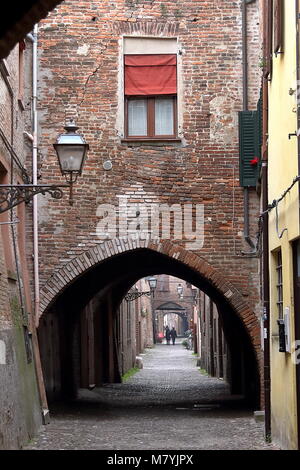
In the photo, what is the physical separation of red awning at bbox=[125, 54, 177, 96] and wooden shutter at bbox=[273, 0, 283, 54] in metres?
4.60

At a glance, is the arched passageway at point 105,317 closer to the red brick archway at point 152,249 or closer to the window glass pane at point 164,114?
the red brick archway at point 152,249

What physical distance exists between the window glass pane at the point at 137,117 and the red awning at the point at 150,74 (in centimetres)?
20

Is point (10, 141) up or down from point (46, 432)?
up

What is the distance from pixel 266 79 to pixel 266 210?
1.81 meters

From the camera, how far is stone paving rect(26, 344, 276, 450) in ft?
38.4

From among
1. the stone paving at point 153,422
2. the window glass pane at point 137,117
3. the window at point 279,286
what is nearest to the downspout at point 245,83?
the window glass pane at point 137,117

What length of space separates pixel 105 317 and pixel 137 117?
466 inches

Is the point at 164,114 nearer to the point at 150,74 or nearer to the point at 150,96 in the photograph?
the point at 150,96

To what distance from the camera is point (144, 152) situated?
15.3m

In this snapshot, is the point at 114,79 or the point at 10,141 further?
the point at 114,79

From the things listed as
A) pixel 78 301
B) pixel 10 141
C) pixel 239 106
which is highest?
pixel 239 106
